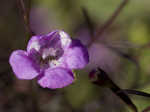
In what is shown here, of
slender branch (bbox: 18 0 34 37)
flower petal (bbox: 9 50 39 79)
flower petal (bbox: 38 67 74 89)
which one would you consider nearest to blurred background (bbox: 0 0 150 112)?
slender branch (bbox: 18 0 34 37)

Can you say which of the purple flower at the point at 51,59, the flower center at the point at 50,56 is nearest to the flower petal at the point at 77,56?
the purple flower at the point at 51,59

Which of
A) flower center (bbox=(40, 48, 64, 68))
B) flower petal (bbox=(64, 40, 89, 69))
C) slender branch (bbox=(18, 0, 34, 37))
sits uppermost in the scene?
slender branch (bbox=(18, 0, 34, 37))

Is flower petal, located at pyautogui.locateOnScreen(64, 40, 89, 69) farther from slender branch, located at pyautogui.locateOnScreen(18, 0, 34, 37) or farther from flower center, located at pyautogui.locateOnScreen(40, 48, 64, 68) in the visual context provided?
slender branch, located at pyautogui.locateOnScreen(18, 0, 34, 37)

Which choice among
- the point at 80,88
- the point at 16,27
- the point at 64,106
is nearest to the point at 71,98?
the point at 80,88

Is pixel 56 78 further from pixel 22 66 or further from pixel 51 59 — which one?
pixel 51 59

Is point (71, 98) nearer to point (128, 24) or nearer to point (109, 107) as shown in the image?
point (109, 107)
